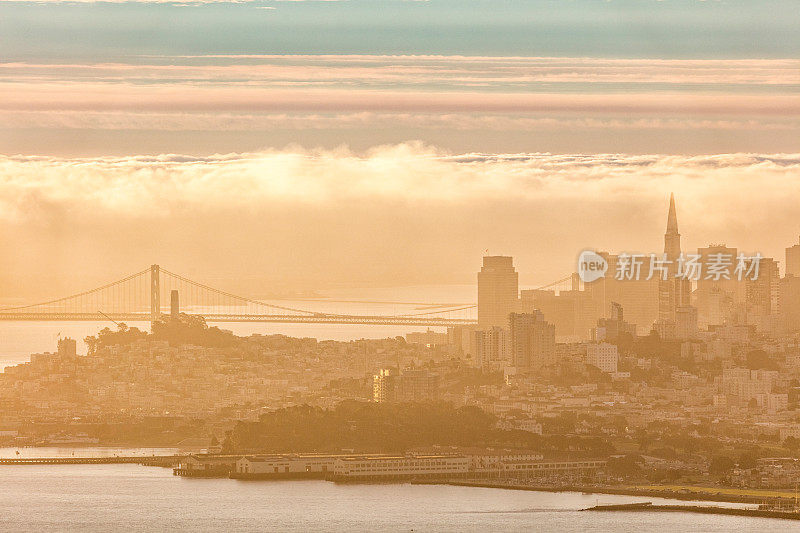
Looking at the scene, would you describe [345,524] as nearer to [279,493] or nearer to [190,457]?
[279,493]

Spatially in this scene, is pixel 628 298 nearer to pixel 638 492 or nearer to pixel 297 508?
pixel 638 492

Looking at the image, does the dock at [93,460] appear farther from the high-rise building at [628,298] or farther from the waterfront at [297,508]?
the high-rise building at [628,298]

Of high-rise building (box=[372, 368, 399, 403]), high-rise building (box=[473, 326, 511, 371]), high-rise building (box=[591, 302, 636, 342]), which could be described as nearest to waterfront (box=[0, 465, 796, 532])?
high-rise building (box=[372, 368, 399, 403])

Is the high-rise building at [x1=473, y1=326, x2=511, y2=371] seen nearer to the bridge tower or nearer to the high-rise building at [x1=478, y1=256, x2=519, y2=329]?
the high-rise building at [x1=478, y1=256, x2=519, y2=329]

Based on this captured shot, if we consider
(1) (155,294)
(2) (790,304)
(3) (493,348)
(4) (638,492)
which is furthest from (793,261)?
(4) (638,492)

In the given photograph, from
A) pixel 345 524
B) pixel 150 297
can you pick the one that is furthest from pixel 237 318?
pixel 345 524

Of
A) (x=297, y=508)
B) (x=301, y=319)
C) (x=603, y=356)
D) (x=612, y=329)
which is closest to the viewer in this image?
(x=297, y=508)
